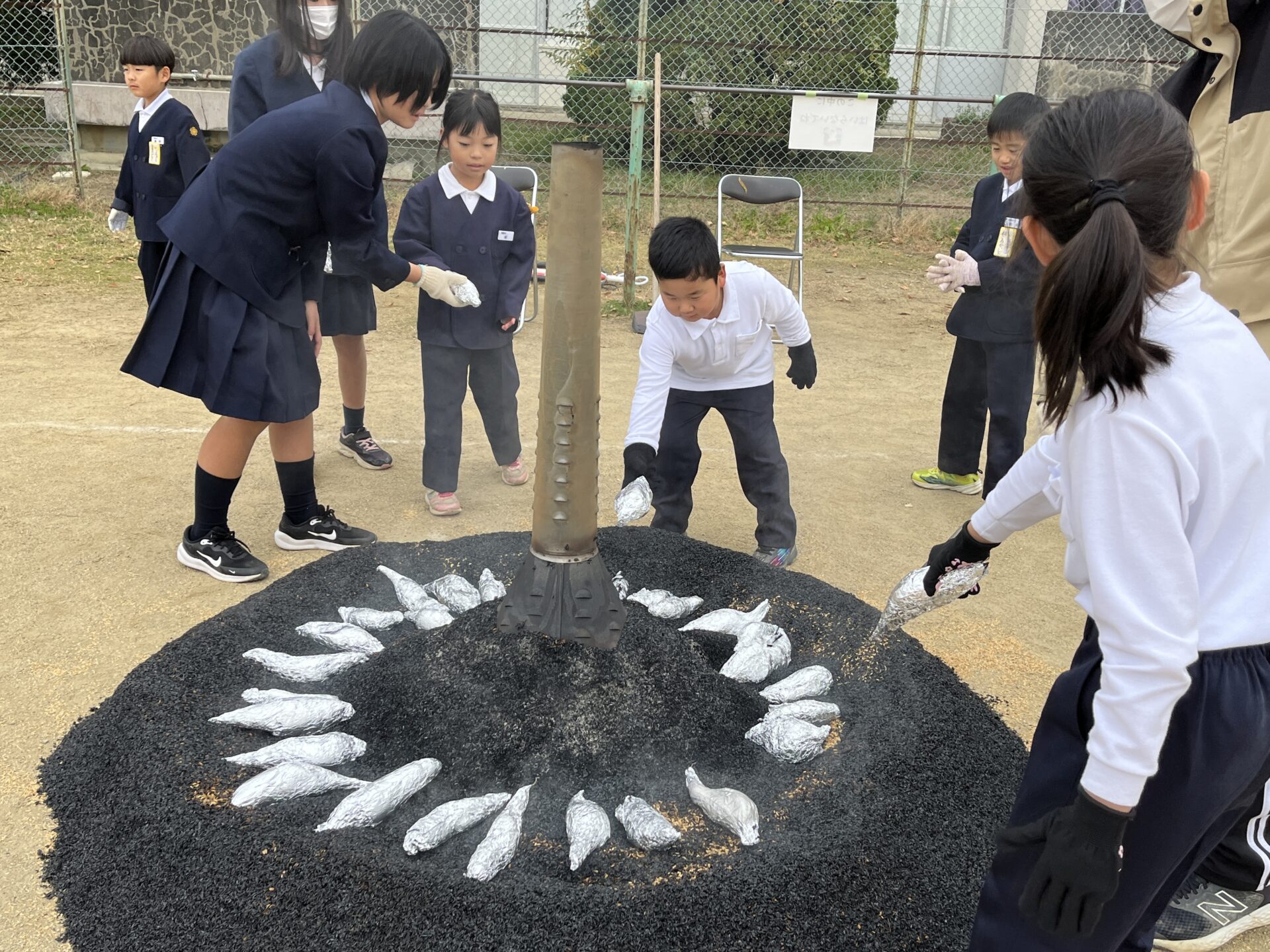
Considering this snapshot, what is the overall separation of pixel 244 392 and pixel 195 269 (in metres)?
0.39

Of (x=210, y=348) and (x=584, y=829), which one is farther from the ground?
(x=210, y=348)

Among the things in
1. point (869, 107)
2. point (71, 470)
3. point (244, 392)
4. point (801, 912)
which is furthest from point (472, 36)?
point (801, 912)

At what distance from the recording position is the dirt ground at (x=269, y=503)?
2652 mm

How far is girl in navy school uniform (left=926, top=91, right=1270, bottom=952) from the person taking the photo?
1.18m

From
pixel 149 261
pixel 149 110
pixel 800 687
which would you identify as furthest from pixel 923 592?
pixel 149 110

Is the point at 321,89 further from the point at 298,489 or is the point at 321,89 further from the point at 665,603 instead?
the point at 665,603

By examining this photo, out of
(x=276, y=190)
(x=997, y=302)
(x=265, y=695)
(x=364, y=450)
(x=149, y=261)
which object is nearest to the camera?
(x=265, y=695)

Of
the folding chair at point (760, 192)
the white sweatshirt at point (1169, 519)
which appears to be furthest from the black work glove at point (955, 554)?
the folding chair at point (760, 192)

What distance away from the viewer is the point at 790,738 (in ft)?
7.40

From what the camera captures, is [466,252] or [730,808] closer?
[730,808]

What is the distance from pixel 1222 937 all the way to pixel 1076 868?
974mm

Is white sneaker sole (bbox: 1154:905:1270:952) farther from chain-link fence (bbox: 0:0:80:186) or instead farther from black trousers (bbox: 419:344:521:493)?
chain-link fence (bbox: 0:0:80:186)

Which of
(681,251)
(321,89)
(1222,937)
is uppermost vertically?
(321,89)

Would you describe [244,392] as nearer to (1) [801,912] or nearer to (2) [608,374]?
(1) [801,912]
